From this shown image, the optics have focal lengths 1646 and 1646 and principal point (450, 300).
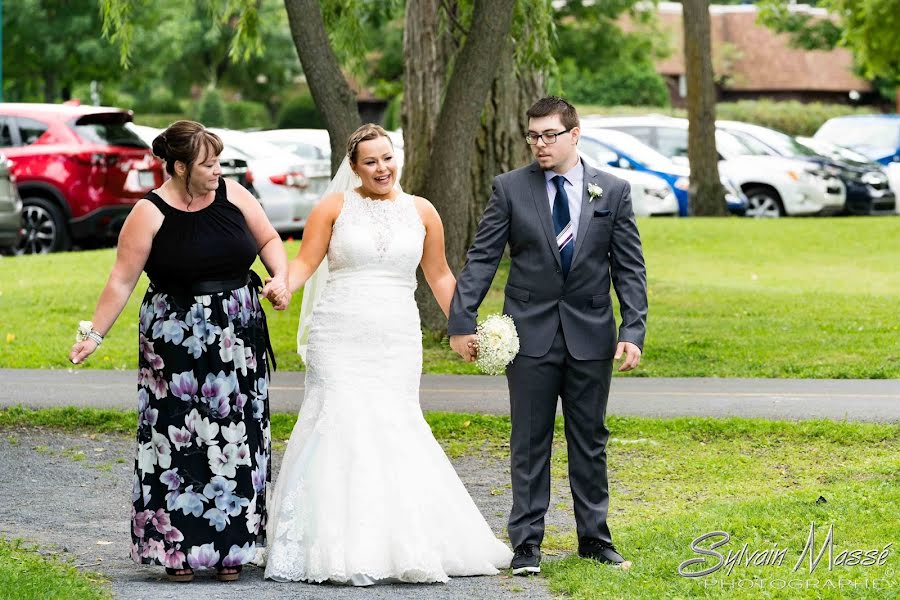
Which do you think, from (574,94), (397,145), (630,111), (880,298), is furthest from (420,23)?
(574,94)

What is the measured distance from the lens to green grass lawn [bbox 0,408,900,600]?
6.16m

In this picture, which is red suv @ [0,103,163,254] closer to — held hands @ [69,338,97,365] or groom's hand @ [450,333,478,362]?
held hands @ [69,338,97,365]

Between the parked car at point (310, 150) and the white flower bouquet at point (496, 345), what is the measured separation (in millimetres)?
16284

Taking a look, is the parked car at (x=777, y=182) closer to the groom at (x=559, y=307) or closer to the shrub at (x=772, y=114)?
the shrub at (x=772, y=114)

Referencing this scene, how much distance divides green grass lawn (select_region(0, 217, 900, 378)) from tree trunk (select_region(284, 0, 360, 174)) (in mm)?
1909

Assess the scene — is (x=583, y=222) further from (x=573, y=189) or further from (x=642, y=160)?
(x=642, y=160)

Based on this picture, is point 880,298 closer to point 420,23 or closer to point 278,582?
point 420,23

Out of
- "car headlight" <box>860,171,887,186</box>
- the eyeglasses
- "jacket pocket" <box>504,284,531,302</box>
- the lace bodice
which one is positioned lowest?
"car headlight" <box>860,171,887,186</box>

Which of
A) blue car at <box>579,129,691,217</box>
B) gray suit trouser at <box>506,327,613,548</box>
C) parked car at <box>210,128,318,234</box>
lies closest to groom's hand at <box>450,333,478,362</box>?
gray suit trouser at <box>506,327,613,548</box>

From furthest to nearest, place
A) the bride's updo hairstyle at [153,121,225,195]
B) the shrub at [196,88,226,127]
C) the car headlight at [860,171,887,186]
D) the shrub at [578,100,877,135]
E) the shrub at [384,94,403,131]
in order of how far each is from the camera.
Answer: the shrub at [196,88,226,127], the shrub at [578,100,877,135], the shrub at [384,94,403,131], the car headlight at [860,171,887,186], the bride's updo hairstyle at [153,121,225,195]

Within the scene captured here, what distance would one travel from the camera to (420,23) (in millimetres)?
14539

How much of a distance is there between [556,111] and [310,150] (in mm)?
19026

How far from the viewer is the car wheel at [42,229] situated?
796 inches

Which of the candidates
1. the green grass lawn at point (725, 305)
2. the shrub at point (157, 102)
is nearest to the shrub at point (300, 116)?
the shrub at point (157, 102)
